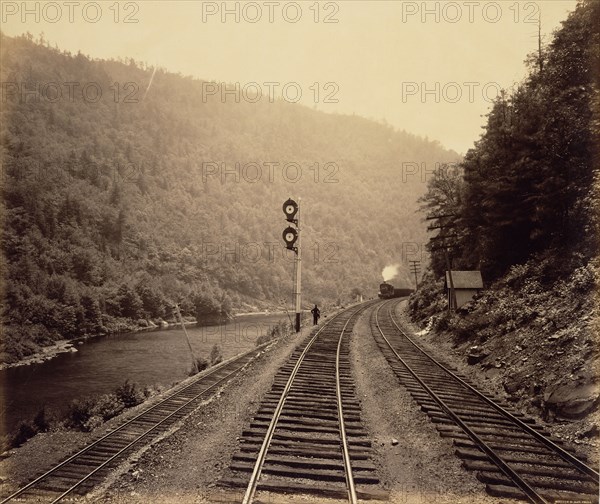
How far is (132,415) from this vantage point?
549 inches

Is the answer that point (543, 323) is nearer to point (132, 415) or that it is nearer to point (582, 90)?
point (582, 90)

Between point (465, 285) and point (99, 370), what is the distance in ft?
82.9

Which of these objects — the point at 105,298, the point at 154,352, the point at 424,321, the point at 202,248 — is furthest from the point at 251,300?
the point at 424,321

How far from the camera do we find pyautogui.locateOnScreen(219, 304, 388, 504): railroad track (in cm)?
662

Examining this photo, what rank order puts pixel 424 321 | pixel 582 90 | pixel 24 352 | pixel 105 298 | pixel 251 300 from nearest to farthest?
1. pixel 582 90
2. pixel 424 321
3. pixel 24 352
4. pixel 105 298
5. pixel 251 300

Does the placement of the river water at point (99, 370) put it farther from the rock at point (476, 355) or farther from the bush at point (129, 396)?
the rock at point (476, 355)

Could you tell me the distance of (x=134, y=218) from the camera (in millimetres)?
100625

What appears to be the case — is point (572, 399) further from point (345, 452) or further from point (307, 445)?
point (307, 445)

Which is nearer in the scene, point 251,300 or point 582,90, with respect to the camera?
point 582,90

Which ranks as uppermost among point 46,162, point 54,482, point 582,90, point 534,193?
point 46,162

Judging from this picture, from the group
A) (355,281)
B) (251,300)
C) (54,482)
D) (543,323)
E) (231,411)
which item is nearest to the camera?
(54,482)

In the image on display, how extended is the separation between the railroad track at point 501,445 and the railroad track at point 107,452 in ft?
24.0

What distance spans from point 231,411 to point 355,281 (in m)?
117

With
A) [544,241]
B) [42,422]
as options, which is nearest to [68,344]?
[42,422]
